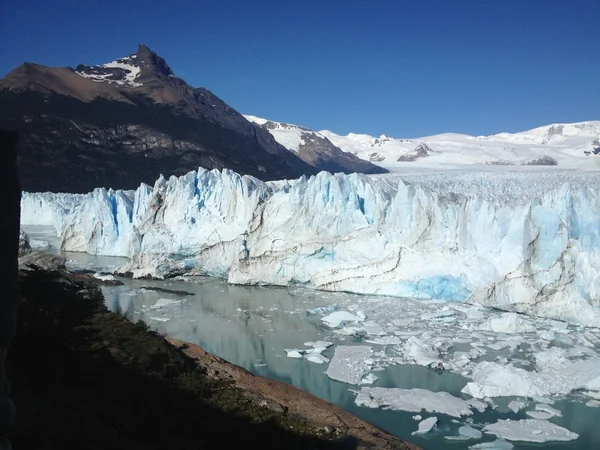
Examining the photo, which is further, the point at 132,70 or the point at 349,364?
the point at 132,70

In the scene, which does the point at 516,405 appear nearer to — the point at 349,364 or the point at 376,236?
the point at 349,364

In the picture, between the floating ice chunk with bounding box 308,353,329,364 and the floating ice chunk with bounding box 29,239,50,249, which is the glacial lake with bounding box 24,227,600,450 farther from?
the floating ice chunk with bounding box 29,239,50,249

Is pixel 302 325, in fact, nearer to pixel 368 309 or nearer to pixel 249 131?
pixel 368 309

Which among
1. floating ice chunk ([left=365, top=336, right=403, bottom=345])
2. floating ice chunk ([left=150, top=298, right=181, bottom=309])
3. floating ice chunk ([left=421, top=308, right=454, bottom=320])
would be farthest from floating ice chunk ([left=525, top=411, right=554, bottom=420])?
floating ice chunk ([left=150, top=298, right=181, bottom=309])

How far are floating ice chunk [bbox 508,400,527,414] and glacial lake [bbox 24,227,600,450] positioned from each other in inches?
2.1

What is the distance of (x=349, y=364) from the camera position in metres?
7.99

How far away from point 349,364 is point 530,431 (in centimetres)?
286

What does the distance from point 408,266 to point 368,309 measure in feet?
6.71

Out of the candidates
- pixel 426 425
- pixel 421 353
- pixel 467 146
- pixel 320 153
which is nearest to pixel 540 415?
pixel 426 425

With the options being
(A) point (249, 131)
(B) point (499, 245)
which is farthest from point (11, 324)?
(A) point (249, 131)

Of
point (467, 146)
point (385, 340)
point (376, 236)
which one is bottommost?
point (385, 340)

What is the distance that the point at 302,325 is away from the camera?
34.9 ft

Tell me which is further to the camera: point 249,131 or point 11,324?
point 249,131

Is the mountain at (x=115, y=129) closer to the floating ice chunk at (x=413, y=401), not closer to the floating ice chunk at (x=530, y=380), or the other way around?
the floating ice chunk at (x=413, y=401)
